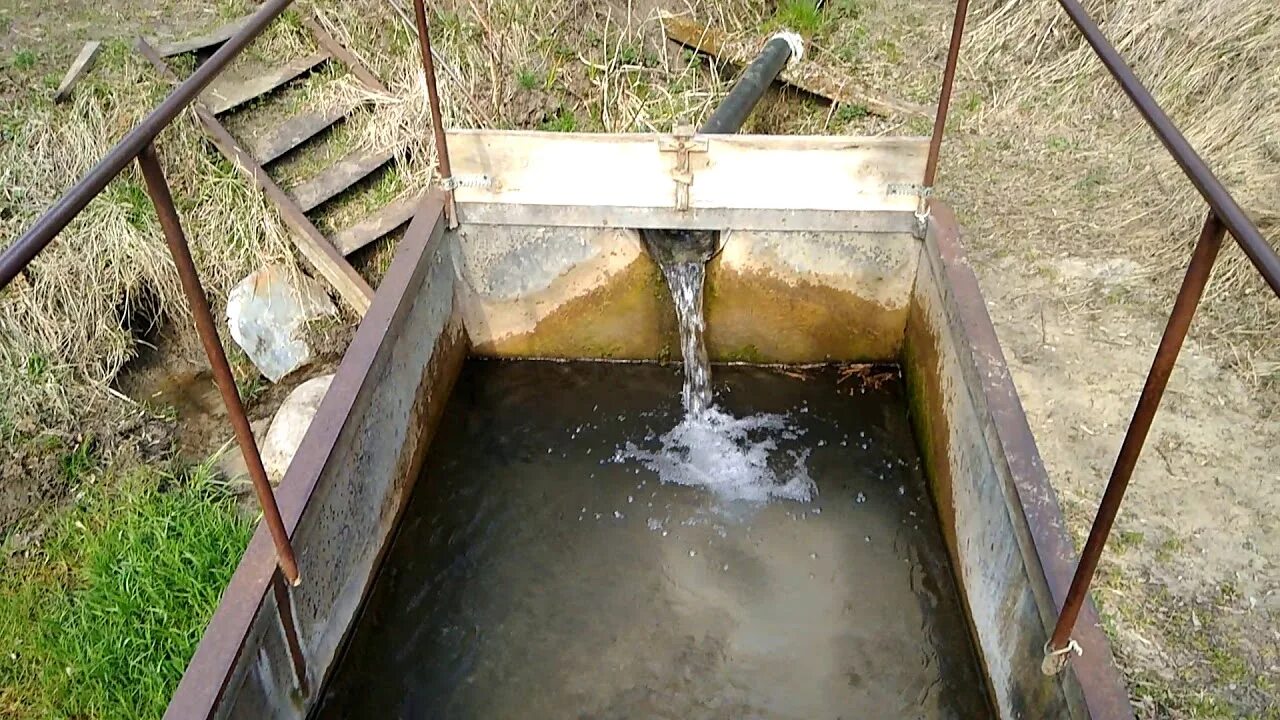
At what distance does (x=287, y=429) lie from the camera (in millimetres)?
3750

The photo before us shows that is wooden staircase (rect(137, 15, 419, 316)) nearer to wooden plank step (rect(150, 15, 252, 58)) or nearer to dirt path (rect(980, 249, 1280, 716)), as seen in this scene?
wooden plank step (rect(150, 15, 252, 58))

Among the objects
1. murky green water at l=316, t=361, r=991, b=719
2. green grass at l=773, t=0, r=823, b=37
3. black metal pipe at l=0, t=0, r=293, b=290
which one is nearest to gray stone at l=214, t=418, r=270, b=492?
murky green water at l=316, t=361, r=991, b=719

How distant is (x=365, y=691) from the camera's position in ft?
9.10

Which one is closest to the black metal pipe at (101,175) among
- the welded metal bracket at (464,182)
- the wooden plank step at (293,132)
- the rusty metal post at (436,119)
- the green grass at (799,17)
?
the rusty metal post at (436,119)

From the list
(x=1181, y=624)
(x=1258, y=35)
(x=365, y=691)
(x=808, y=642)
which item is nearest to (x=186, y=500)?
(x=365, y=691)

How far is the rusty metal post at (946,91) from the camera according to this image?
303cm

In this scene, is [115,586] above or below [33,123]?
below

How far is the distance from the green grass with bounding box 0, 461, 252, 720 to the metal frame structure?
0.83m

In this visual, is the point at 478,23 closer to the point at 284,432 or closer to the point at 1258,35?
the point at 284,432

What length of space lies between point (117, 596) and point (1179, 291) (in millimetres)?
3120

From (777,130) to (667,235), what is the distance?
194 cm

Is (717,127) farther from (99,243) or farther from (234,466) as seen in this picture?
(99,243)

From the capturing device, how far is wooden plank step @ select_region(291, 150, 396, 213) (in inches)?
175

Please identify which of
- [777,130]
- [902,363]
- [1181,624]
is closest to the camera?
[1181,624]
